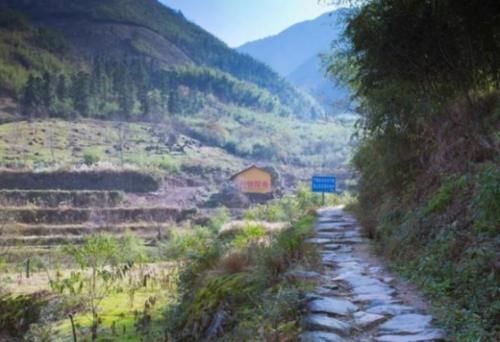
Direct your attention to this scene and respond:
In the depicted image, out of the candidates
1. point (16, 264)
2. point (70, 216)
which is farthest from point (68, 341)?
point (70, 216)

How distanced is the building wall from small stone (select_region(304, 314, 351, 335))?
39.2 metres

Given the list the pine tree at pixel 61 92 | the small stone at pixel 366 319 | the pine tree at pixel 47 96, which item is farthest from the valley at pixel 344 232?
the pine tree at pixel 61 92

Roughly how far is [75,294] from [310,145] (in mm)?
59100

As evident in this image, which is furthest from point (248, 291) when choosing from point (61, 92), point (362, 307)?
point (61, 92)

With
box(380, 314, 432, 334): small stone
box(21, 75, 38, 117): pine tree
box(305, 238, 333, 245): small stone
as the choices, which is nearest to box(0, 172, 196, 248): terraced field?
box(21, 75, 38, 117): pine tree

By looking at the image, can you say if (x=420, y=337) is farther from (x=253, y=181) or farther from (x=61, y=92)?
(x=61, y=92)

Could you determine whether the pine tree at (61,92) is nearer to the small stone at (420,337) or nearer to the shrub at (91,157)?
the shrub at (91,157)

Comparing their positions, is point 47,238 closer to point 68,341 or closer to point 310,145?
point 68,341

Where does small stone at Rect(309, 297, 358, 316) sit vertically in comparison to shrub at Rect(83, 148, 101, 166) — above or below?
below

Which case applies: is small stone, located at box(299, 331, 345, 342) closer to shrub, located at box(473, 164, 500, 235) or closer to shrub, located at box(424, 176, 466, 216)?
shrub, located at box(473, 164, 500, 235)

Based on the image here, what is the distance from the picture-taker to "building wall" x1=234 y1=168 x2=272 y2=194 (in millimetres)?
42656

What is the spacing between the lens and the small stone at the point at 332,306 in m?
3.33

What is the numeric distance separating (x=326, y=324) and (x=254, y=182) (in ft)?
133

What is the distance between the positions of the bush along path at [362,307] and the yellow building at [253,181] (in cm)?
3731
